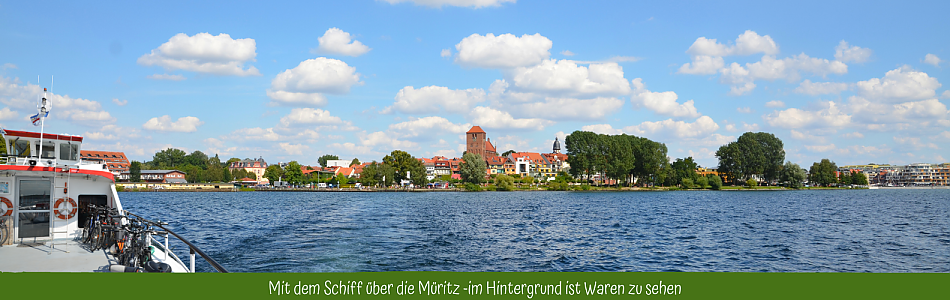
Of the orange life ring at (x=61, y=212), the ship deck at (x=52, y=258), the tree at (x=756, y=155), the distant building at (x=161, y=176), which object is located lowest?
the ship deck at (x=52, y=258)

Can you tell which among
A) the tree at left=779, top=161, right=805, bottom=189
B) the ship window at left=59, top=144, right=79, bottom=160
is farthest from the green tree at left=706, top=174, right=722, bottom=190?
the ship window at left=59, top=144, right=79, bottom=160

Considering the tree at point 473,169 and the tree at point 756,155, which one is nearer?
the tree at point 473,169

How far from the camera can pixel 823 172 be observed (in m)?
161

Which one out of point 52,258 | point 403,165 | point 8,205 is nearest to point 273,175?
point 403,165

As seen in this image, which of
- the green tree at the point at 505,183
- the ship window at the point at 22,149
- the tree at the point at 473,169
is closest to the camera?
the ship window at the point at 22,149

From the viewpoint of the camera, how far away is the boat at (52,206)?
13508mm

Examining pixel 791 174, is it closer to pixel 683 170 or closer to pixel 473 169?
pixel 683 170

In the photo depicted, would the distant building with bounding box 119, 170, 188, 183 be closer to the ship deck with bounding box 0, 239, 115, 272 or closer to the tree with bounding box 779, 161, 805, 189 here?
the ship deck with bounding box 0, 239, 115, 272

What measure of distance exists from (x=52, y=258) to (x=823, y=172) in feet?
618

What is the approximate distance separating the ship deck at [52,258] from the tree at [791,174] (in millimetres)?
154334

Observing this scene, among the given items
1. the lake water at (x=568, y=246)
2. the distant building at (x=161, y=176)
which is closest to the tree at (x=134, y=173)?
the distant building at (x=161, y=176)

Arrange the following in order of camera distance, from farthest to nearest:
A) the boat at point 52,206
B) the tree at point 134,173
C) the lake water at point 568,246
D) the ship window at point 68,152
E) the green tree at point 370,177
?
the tree at point 134,173 → the green tree at point 370,177 → the lake water at point 568,246 → the ship window at point 68,152 → the boat at point 52,206

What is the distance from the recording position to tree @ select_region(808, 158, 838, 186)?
161 metres

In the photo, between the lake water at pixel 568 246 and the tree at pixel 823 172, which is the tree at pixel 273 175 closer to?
the lake water at pixel 568 246
